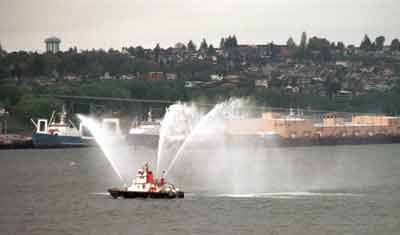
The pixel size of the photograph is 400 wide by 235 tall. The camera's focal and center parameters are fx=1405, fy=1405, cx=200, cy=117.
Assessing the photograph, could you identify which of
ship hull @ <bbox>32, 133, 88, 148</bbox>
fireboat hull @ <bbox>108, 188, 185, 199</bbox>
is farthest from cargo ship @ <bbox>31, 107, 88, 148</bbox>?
fireboat hull @ <bbox>108, 188, 185, 199</bbox>

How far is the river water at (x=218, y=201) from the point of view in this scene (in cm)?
6669

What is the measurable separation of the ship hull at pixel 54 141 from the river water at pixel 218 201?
35716 mm

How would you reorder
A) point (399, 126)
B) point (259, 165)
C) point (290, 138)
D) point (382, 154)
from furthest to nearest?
point (399, 126), point (290, 138), point (382, 154), point (259, 165)

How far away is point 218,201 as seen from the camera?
75.5 meters

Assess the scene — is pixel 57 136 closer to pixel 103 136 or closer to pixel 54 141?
pixel 54 141

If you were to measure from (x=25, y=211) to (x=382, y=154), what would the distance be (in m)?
70.8

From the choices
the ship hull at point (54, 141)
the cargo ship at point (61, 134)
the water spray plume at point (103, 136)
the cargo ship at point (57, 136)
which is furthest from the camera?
the cargo ship at point (61, 134)

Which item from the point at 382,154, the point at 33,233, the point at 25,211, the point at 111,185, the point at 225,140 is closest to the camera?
the point at 33,233

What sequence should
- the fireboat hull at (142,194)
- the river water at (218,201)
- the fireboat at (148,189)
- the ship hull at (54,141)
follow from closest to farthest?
the river water at (218,201)
the fireboat at (148,189)
the fireboat hull at (142,194)
the ship hull at (54,141)

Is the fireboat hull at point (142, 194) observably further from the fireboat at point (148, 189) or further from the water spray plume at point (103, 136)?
the water spray plume at point (103, 136)

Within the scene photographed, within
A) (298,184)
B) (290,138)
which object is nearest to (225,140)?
(290,138)

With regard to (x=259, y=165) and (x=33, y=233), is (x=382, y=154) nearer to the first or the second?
(x=259, y=165)

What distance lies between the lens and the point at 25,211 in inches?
2874

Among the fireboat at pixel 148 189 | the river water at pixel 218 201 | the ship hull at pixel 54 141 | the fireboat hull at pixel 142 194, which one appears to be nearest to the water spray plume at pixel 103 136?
the ship hull at pixel 54 141
